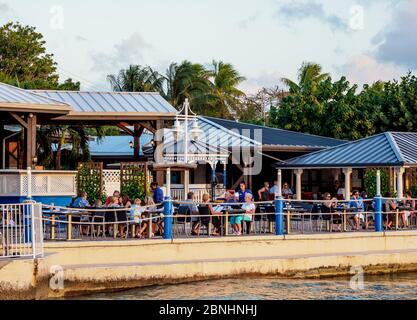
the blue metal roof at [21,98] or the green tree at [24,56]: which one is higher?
the green tree at [24,56]

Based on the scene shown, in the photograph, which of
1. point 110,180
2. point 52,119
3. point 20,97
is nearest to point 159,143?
point 110,180

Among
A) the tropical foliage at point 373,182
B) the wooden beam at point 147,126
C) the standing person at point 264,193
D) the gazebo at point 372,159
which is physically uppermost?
the wooden beam at point 147,126

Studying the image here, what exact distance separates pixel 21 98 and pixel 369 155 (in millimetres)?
12998

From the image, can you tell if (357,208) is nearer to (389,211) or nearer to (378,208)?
(378,208)

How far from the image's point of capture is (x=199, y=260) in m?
21.0

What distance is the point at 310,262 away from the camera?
22172 millimetres

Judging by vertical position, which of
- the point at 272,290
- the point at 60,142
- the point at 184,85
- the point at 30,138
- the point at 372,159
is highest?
the point at 184,85

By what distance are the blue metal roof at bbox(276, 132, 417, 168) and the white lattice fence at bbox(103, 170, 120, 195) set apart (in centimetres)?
819

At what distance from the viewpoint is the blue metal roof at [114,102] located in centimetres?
3070

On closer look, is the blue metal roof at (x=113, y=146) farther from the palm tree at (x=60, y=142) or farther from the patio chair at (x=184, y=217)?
the patio chair at (x=184, y=217)

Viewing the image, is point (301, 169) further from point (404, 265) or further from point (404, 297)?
point (404, 297)

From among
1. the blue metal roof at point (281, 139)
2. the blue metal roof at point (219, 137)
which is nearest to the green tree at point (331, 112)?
the blue metal roof at point (281, 139)
